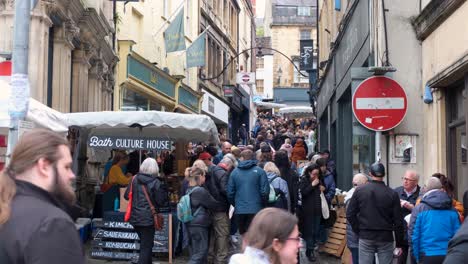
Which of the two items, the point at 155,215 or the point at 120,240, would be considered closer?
the point at 155,215

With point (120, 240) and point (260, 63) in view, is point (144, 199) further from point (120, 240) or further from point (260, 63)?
point (260, 63)

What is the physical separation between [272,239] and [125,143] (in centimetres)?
960

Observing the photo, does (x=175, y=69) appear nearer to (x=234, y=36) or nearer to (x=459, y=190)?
(x=234, y=36)

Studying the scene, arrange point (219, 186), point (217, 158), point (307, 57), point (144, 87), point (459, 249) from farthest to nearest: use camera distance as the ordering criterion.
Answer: point (307, 57)
point (144, 87)
point (217, 158)
point (219, 186)
point (459, 249)

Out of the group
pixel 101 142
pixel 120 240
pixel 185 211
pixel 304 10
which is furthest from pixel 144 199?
pixel 304 10

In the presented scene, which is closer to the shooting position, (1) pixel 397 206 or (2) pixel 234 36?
(1) pixel 397 206

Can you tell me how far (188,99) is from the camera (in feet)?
98.1

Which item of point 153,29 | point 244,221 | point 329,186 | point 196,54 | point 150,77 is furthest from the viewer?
point 196,54

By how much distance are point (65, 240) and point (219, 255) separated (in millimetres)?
8134

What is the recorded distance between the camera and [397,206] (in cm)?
859

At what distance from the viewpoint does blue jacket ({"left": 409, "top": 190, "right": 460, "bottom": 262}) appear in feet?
24.7

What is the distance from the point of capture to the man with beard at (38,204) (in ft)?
9.00

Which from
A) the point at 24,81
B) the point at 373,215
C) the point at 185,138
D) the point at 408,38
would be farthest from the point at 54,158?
the point at 185,138

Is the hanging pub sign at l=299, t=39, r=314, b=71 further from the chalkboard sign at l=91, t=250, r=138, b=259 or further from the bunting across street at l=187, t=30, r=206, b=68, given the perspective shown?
the chalkboard sign at l=91, t=250, r=138, b=259
